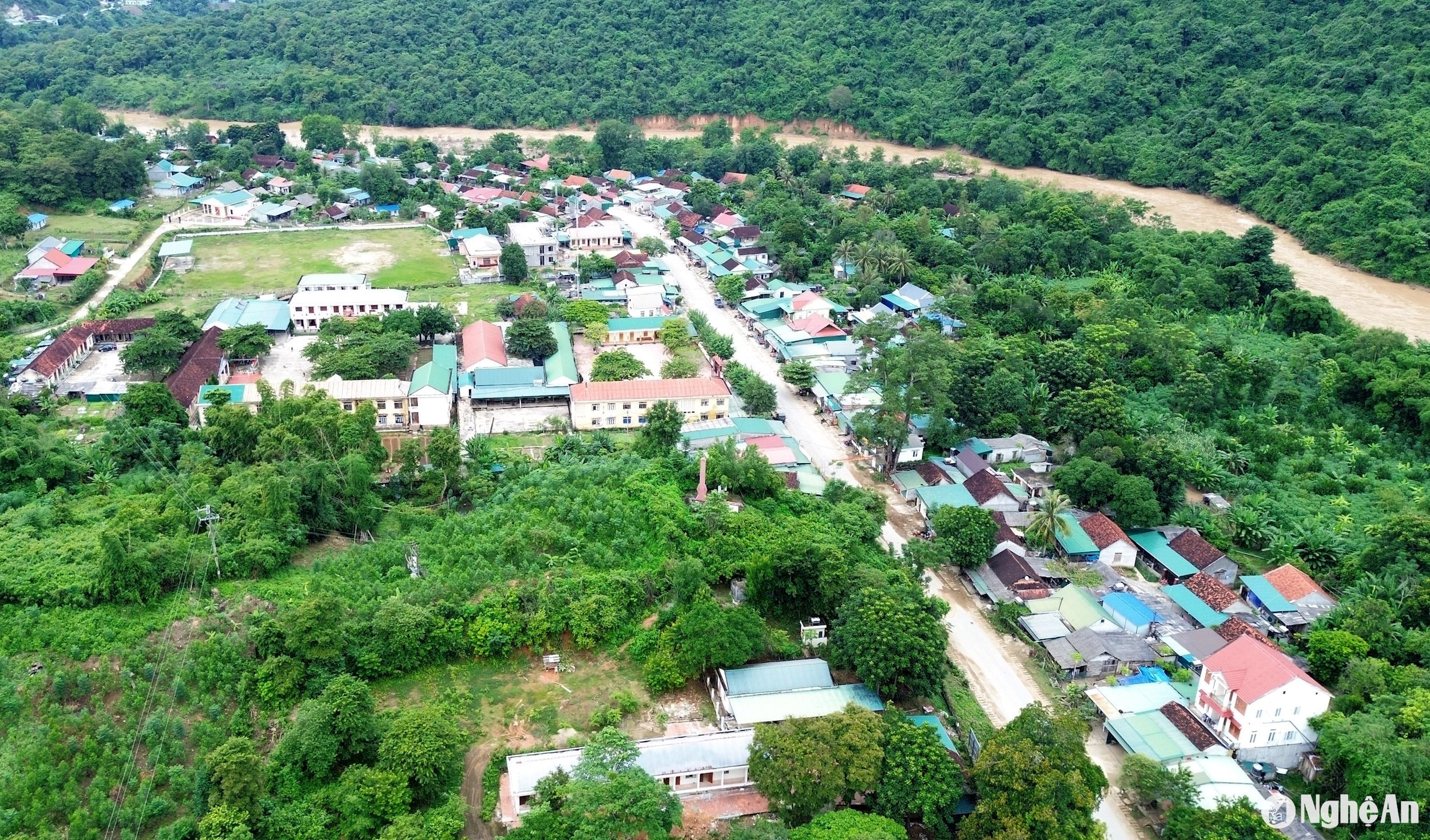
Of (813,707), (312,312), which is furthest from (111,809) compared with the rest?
(312,312)

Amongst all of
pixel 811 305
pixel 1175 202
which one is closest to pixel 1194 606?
pixel 811 305

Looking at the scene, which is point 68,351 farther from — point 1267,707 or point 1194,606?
point 1267,707

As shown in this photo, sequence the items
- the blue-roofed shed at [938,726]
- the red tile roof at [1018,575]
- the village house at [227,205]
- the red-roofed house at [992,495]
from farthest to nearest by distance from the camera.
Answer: the village house at [227,205]
the red-roofed house at [992,495]
the red tile roof at [1018,575]
the blue-roofed shed at [938,726]

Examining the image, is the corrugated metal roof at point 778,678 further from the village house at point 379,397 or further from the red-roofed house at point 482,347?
the red-roofed house at point 482,347

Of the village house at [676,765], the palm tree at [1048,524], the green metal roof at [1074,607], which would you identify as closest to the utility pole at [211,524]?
the village house at [676,765]

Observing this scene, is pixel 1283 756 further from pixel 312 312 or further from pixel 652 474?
pixel 312 312

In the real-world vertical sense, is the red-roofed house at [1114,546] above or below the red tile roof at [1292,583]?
below

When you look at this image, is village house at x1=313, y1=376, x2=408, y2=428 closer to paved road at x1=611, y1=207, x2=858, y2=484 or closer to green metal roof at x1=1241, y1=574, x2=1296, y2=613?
paved road at x1=611, y1=207, x2=858, y2=484
